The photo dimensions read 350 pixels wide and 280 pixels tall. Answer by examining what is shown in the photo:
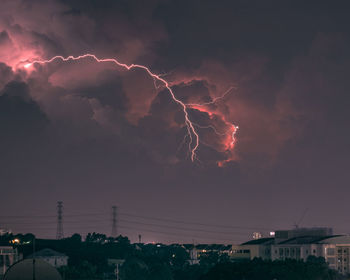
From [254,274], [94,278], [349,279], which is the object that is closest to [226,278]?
[254,274]

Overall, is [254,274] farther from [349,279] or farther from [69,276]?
[69,276]

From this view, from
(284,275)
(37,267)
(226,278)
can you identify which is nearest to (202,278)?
(226,278)

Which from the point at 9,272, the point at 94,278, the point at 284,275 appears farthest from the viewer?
the point at 94,278

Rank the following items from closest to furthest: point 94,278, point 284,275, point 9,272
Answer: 1. point 9,272
2. point 284,275
3. point 94,278

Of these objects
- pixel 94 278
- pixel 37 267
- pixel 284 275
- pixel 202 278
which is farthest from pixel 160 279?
pixel 37 267

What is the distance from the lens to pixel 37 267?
126500 millimetres

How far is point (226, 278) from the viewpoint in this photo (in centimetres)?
16075

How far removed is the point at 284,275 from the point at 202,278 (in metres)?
20.5

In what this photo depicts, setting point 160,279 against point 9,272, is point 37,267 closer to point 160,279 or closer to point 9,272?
point 9,272

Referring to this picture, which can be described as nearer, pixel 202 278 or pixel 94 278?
pixel 202 278

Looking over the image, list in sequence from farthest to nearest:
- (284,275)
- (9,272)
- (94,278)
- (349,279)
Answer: (94,278) → (349,279) → (284,275) → (9,272)

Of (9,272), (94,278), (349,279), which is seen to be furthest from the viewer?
(94,278)

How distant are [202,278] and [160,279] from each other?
115ft

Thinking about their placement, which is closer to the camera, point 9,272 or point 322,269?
point 9,272
